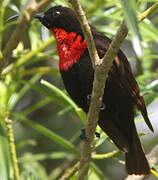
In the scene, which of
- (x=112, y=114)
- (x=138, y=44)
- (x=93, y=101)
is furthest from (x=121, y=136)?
(x=138, y=44)

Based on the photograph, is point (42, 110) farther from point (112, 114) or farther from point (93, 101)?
point (93, 101)

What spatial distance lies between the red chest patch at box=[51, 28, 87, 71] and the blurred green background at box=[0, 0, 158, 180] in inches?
8.1

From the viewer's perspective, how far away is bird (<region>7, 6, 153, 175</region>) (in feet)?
9.30

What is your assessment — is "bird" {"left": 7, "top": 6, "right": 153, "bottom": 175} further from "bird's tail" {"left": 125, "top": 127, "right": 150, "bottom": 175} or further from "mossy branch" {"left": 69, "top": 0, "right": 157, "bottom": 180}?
"mossy branch" {"left": 69, "top": 0, "right": 157, "bottom": 180}

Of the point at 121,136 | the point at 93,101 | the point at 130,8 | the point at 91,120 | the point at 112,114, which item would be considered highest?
the point at 130,8

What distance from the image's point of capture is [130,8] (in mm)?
1253

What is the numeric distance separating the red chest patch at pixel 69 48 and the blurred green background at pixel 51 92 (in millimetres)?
206

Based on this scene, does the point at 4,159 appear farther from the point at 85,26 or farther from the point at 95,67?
the point at 85,26

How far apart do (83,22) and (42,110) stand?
9.76ft

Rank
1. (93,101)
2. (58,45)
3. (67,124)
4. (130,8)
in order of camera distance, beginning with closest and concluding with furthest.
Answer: (130,8), (93,101), (58,45), (67,124)

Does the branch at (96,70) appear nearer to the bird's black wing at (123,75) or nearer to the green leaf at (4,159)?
the green leaf at (4,159)

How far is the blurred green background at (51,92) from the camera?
2.53m

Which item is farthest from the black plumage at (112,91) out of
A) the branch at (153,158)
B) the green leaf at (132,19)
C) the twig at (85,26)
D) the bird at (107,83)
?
the green leaf at (132,19)

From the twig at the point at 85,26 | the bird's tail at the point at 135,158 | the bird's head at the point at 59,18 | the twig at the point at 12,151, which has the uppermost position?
the twig at the point at 85,26
